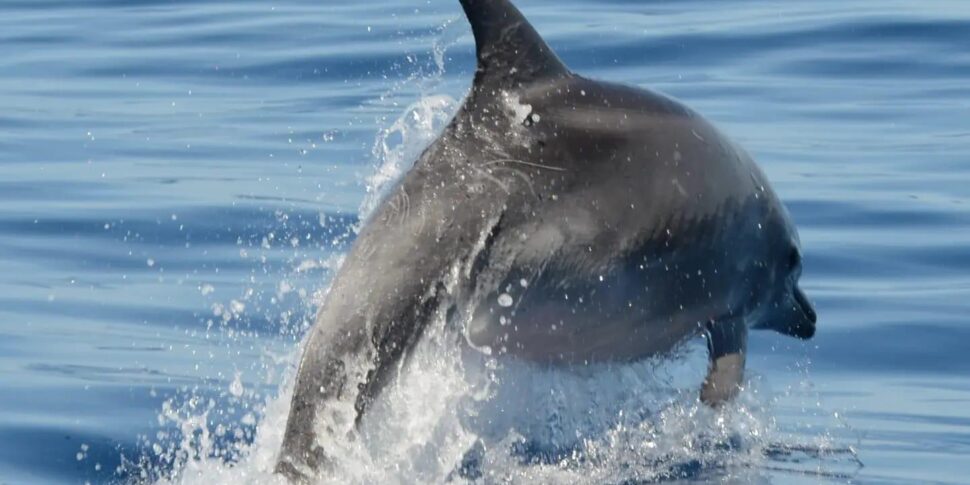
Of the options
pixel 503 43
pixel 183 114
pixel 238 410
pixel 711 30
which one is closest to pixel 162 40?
pixel 183 114

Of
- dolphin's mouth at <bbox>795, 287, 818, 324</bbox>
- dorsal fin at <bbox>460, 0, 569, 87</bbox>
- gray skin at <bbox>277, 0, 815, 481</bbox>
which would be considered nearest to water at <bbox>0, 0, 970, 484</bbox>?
gray skin at <bbox>277, 0, 815, 481</bbox>

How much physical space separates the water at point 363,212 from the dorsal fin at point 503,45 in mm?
443

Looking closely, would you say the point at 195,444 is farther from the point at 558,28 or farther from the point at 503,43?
the point at 558,28

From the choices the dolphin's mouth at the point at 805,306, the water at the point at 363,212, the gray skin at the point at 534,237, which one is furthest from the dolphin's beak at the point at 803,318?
the gray skin at the point at 534,237

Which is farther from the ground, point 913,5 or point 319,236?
point 913,5

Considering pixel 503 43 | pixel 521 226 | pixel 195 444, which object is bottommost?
pixel 195 444

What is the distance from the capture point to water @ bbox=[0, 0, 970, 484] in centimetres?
744

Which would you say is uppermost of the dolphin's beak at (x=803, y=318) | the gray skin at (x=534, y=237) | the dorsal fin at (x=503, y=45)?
the dorsal fin at (x=503, y=45)

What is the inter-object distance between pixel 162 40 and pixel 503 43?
485 inches

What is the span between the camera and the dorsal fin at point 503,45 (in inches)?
272

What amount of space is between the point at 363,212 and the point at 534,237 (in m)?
0.71

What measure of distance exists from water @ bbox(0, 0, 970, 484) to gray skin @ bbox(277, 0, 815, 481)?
8.1 inches

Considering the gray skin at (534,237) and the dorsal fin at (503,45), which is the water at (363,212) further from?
the dorsal fin at (503,45)

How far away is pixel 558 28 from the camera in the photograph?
17.9 meters
